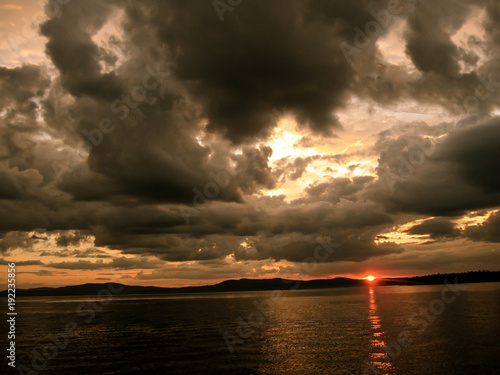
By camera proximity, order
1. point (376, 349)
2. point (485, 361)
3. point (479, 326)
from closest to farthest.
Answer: point (485, 361), point (376, 349), point (479, 326)

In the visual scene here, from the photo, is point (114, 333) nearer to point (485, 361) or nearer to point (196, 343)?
point (196, 343)

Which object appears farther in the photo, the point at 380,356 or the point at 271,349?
the point at 271,349

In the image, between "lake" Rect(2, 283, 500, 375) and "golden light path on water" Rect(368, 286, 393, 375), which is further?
"lake" Rect(2, 283, 500, 375)

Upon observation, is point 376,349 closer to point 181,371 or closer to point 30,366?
point 181,371

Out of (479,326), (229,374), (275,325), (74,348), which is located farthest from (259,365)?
(479,326)

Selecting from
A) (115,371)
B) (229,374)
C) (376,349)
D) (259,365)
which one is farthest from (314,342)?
(115,371)

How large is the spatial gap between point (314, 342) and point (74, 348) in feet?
125

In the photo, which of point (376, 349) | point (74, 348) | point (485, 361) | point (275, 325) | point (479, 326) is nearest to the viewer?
point (485, 361)

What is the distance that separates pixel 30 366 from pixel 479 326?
76979 mm

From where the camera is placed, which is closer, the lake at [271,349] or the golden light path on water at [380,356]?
the golden light path on water at [380,356]

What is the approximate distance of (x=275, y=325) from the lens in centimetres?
8006

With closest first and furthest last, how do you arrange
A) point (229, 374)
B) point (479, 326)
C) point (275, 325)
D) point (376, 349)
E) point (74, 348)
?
point (229, 374), point (376, 349), point (74, 348), point (479, 326), point (275, 325)

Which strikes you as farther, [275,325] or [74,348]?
[275,325]

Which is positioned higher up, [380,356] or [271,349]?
[380,356]
